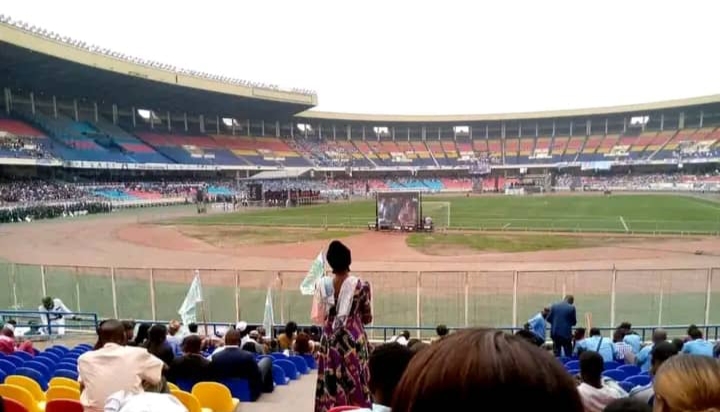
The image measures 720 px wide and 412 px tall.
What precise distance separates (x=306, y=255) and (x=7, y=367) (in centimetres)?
1716

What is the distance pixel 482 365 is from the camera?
37.6 inches

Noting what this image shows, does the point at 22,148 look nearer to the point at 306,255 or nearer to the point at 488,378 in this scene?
the point at 306,255

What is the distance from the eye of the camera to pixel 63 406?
441 cm

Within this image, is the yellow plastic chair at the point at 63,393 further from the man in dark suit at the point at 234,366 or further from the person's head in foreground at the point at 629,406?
the person's head in foreground at the point at 629,406

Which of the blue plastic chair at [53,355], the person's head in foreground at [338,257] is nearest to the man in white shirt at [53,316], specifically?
the blue plastic chair at [53,355]

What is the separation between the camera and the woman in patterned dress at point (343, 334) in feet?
13.6

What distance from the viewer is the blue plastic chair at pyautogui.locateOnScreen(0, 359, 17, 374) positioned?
6756mm

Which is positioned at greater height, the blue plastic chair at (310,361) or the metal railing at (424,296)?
the blue plastic chair at (310,361)

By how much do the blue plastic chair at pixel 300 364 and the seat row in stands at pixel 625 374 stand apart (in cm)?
419

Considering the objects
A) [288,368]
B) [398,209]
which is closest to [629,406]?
[288,368]

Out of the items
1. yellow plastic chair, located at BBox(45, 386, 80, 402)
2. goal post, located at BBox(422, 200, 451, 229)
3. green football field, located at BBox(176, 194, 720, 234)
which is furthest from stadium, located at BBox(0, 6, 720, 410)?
yellow plastic chair, located at BBox(45, 386, 80, 402)

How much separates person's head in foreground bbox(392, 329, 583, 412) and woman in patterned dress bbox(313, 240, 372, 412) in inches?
123

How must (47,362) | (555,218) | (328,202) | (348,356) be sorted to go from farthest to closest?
(328,202) < (555,218) < (47,362) < (348,356)

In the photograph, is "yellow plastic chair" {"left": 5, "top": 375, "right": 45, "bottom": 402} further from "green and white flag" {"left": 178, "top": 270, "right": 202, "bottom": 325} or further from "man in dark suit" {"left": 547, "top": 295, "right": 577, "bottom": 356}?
"man in dark suit" {"left": 547, "top": 295, "right": 577, "bottom": 356}
